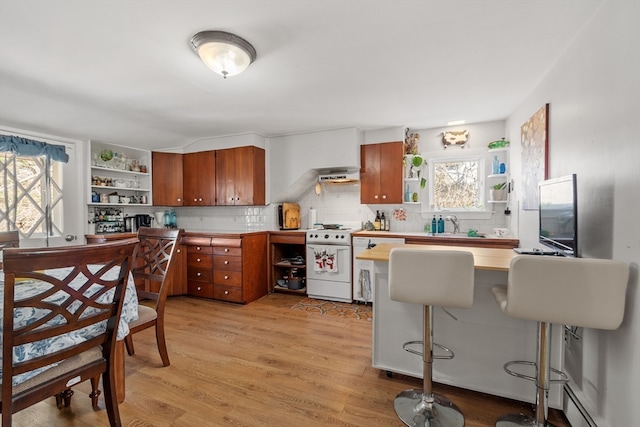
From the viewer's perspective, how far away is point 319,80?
2357mm

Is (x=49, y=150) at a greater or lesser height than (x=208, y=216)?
greater

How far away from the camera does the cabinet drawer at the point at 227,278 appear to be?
3598mm

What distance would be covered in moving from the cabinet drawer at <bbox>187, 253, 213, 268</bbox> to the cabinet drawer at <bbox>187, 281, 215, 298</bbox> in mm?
251

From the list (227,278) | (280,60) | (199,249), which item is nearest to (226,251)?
(227,278)

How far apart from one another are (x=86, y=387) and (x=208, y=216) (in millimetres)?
3053

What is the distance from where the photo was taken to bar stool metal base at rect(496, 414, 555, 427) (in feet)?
5.05

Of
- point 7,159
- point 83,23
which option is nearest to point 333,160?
point 83,23

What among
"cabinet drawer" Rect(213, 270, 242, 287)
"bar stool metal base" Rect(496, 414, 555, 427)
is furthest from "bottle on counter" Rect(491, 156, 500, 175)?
"cabinet drawer" Rect(213, 270, 242, 287)

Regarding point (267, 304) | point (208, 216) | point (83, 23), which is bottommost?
point (267, 304)

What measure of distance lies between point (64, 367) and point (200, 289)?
8.56 feet

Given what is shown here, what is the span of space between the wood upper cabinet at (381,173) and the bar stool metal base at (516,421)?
8.40 feet

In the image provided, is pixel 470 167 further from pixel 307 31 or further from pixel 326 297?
pixel 307 31

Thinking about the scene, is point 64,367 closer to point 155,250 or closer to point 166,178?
point 155,250

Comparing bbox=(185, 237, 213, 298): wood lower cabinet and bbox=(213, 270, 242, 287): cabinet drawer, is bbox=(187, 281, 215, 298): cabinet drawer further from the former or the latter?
bbox=(213, 270, 242, 287): cabinet drawer
